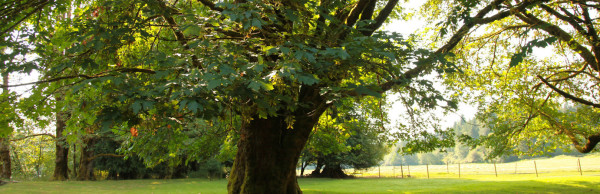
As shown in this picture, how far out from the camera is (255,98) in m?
4.03

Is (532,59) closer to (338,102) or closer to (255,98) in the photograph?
(338,102)

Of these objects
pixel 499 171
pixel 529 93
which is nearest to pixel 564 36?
pixel 529 93

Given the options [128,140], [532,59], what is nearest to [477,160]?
[532,59]

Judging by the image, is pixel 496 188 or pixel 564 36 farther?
pixel 496 188

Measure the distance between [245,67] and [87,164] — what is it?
22.7 metres

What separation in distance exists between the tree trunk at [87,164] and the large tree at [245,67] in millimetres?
16663

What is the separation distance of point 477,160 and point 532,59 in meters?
93.3

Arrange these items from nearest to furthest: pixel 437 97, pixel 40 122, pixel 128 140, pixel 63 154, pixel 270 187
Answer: pixel 437 97 < pixel 40 122 < pixel 270 187 < pixel 128 140 < pixel 63 154

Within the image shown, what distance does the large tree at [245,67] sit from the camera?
12.8ft

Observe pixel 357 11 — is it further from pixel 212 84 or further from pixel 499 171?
pixel 499 171

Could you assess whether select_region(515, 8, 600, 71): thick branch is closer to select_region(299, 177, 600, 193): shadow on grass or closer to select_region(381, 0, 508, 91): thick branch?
select_region(381, 0, 508, 91): thick branch

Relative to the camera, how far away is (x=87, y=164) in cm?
2225

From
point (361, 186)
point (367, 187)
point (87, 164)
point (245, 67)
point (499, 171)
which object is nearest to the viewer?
point (245, 67)

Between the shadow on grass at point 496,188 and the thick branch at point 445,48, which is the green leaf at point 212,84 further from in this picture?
the shadow on grass at point 496,188
